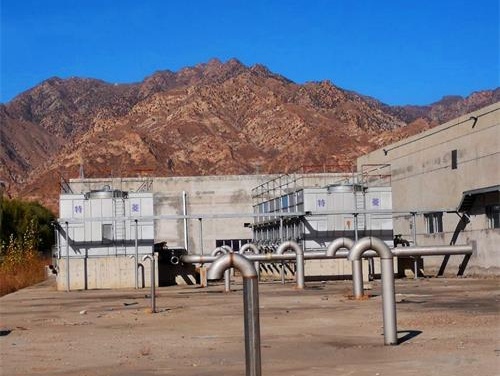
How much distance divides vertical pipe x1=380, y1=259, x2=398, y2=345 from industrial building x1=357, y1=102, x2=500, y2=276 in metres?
21.9

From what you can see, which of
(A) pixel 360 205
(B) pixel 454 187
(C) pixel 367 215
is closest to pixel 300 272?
(C) pixel 367 215

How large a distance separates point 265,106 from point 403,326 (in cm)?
15229

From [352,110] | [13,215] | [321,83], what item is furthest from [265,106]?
[13,215]

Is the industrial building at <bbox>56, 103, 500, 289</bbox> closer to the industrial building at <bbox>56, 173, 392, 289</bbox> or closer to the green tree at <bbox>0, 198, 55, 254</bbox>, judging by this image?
the industrial building at <bbox>56, 173, 392, 289</bbox>

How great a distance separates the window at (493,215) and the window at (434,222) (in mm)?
4783

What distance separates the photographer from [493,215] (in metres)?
35.0

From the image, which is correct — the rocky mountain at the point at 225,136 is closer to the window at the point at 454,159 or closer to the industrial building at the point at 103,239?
the window at the point at 454,159

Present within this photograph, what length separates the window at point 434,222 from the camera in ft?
132

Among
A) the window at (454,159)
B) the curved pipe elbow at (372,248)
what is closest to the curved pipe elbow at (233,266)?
the curved pipe elbow at (372,248)

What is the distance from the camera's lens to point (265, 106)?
167m

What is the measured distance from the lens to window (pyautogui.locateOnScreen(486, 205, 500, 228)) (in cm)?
3441

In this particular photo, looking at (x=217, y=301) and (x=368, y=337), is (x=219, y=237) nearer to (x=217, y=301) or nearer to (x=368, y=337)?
(x=217, y=301)

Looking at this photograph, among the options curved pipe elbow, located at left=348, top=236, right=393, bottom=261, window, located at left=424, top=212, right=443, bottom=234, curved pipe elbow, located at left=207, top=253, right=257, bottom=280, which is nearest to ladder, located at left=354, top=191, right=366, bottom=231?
window, located at left=424, top=212, right=443, bottom=234

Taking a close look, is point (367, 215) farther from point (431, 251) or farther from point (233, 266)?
point (233, 266)
